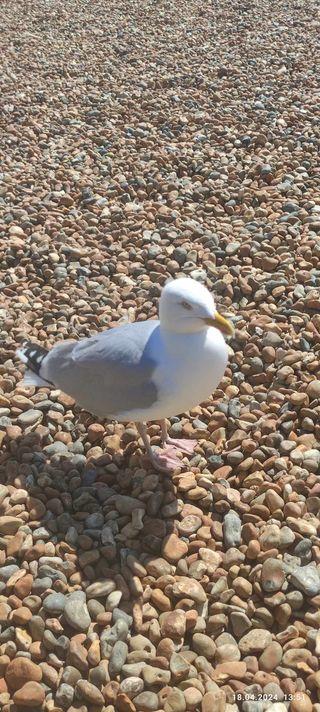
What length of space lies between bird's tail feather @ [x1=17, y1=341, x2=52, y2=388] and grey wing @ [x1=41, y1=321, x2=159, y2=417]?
5.2 inches

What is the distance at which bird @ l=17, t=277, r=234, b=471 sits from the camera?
2.64 m

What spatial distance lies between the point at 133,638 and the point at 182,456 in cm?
93

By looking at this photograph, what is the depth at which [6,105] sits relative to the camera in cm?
653

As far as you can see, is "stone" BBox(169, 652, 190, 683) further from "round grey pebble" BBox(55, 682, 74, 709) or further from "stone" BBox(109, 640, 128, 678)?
"round grey pebble" BBox(55, 682, 74, 709)

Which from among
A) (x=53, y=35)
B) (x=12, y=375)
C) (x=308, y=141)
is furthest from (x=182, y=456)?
(x=53, y=35)

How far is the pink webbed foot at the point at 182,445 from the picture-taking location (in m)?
3.11

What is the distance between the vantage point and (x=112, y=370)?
281cm

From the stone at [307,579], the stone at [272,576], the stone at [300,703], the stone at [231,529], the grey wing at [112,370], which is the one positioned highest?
the grey wing at [112,370]

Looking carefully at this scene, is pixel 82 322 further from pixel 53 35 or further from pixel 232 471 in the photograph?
pixel 53 35

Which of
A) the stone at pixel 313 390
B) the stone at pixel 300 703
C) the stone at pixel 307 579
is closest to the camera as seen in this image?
the stone at pixel 300 703

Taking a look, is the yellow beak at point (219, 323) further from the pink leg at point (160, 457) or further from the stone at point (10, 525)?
the stone at point (10, 525)

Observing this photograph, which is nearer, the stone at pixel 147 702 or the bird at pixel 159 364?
the stone at pixel 147 702

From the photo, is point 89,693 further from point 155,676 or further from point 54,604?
point 54,604

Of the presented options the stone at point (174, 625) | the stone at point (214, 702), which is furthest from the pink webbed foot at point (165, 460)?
the stone at point (214, 702)
